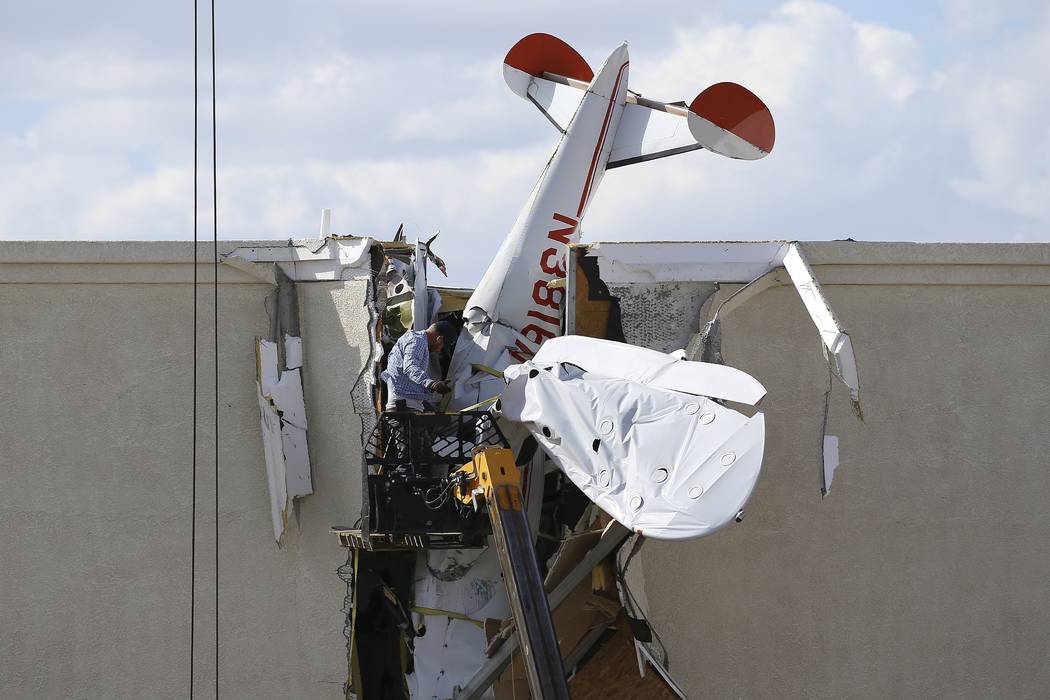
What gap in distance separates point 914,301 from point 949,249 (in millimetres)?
522

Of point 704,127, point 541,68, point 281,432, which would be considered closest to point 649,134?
point 704,127

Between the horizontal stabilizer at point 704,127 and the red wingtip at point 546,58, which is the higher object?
the red wingtip at point 546,58

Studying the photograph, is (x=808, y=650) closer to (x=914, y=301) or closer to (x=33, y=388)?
(x=914, y=301)

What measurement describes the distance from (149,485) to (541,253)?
371 centimetres

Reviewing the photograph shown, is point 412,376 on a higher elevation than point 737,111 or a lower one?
lower

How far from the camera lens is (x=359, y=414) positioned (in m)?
11.2

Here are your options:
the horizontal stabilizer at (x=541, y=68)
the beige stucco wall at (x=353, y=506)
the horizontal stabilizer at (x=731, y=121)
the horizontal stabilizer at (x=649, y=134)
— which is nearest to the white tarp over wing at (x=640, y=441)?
the beige stucco wall at (x=353, y=506)

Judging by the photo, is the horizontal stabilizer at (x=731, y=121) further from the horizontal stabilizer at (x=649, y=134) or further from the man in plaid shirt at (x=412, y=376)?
the man in plaid shirt at (x=412, y=376)

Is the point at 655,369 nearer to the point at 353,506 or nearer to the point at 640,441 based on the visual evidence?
the point at 640,441

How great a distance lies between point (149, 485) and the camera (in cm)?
1135

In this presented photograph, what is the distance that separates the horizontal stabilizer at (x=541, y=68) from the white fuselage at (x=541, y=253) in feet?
1.90

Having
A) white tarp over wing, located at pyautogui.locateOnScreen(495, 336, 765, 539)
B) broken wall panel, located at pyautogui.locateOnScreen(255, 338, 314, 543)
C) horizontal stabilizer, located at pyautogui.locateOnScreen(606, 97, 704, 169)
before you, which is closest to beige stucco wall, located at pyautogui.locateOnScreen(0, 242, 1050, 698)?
broken wall panel, located at pyautogui.locateOnScreen(255, 338, 314, 543)

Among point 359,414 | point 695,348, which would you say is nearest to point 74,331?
point 359,414

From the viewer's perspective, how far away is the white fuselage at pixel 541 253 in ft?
35.3
